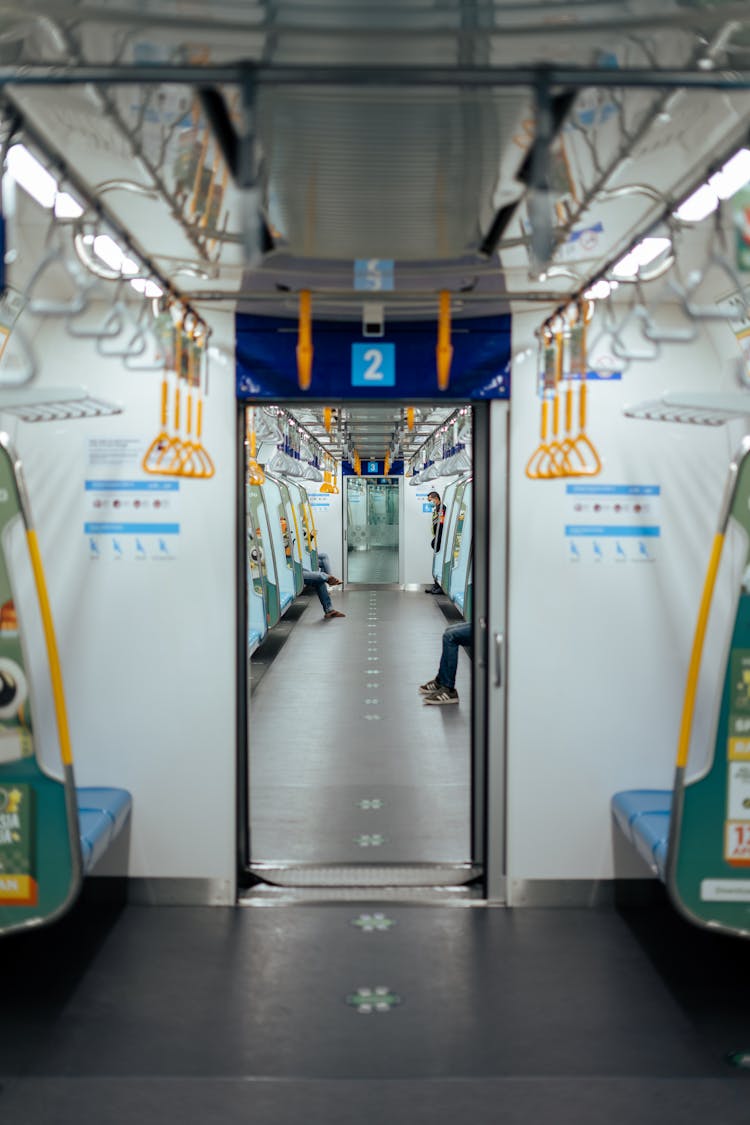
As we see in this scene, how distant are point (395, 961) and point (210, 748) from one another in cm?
134

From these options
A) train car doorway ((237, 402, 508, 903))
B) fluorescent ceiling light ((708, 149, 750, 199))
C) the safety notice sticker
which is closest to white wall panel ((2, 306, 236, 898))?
train car doorway ((237, 402, 508, 903))

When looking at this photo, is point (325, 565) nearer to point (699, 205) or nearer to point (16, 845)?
point (16, 845)

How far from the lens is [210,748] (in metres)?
4.73

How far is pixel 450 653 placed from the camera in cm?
930

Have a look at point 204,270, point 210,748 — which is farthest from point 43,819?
point 204,270

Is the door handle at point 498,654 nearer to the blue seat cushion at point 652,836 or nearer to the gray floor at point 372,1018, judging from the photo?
the blue seat cushion at point 652,836

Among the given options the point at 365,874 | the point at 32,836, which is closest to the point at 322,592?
the point at 365,874

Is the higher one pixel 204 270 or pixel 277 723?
pixel 204 270

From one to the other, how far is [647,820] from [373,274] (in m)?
2.59

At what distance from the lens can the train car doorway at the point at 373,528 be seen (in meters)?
26.2

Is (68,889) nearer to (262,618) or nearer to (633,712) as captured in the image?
(633,712)

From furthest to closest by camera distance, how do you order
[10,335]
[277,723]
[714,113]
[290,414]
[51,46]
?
[290,414], [277,723], [10,335], [714,113], [51,46]

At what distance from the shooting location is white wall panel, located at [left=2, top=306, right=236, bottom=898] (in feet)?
15.2

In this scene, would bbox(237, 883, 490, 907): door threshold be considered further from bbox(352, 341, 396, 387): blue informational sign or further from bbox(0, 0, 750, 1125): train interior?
bbox(352, 341, 396, 387): blue informational sign
